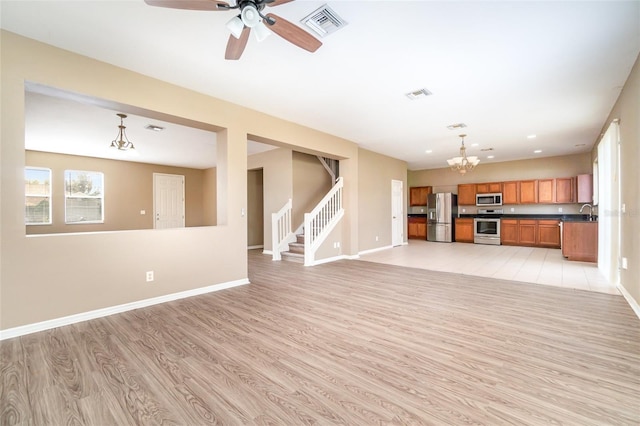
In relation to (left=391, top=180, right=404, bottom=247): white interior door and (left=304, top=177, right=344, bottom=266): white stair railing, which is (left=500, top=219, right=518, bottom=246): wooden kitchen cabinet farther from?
(left=304, top=177, right=344, bottom=266): white stair railing

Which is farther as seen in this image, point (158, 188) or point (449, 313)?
point (158, 188)

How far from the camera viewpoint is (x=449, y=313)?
3.12 m

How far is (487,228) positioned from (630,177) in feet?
20.3

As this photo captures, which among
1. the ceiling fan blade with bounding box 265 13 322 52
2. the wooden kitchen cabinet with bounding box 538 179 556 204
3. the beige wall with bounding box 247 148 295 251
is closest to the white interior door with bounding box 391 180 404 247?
the beige wall with bounding box 247 148 295 251

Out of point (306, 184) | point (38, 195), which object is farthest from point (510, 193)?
point (38, 195)

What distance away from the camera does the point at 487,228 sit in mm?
9109

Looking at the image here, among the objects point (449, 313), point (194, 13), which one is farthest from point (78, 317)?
point (449, 313)

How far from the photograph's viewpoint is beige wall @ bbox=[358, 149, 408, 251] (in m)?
7.34

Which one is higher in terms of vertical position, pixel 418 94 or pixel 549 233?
pixel 418 94

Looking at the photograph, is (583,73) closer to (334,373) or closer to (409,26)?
(409,26)

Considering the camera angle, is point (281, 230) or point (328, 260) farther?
point (281, 230)

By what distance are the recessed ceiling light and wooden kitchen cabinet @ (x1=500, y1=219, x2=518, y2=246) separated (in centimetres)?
683

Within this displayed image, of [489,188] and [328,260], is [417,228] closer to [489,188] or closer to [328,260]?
[489,188]

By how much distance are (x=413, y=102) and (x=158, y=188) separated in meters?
8.32
